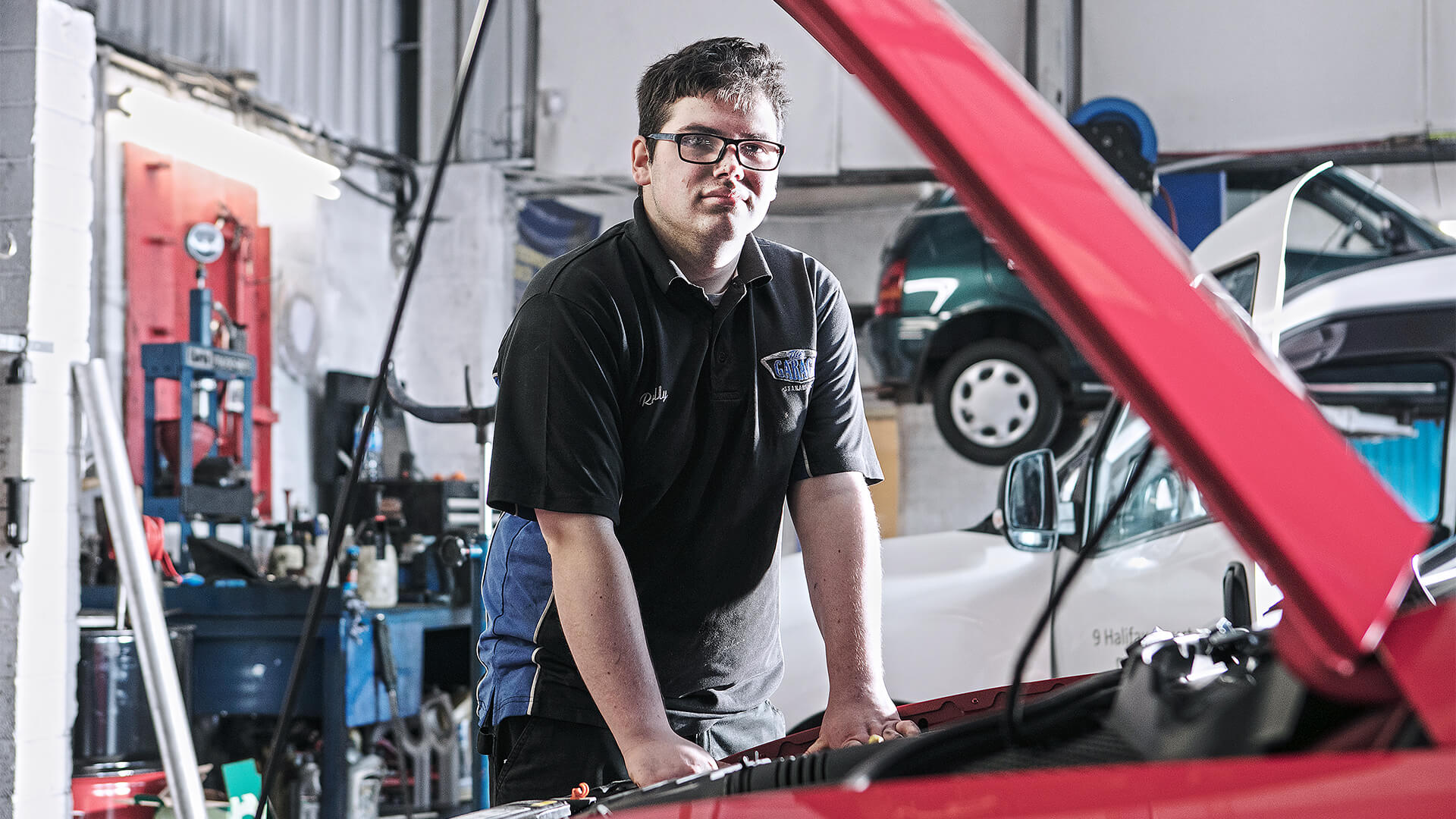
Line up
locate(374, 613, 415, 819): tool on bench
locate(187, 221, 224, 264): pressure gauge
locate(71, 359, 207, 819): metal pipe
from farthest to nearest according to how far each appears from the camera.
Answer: locate(187, 221, 224, 264): pressure gauge, locate(374, 613, 415, 819): tool on bench, locate(71, 359, 207, 819): metal pipe

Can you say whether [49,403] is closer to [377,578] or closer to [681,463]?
[377,578]

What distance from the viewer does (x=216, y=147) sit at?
6.43 meters

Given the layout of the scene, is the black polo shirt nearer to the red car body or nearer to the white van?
the red car body

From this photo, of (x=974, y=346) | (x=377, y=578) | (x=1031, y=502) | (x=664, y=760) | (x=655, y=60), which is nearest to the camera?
(x=664, y=760)

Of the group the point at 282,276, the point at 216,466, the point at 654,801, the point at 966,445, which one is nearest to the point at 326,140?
the point at 282,276

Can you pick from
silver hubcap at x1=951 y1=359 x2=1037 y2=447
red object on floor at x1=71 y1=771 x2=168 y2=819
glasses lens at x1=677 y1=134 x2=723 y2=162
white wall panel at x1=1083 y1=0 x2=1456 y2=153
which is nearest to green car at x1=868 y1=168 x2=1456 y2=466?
silver hubcap at x1=951 y1=359 x2=1037 y2=447

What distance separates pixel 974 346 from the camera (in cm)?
621

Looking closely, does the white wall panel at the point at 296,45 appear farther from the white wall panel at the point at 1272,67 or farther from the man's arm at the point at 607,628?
the man's arm at the point at 607,628

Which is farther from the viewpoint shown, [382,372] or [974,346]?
[974,346]

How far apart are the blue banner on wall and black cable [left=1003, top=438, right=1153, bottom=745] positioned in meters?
8.15

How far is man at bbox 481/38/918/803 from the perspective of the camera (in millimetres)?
1352

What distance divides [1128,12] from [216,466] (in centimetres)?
633

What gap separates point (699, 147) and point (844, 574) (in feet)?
1.86

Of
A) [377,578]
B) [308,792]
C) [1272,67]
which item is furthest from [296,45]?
[1272,67]
